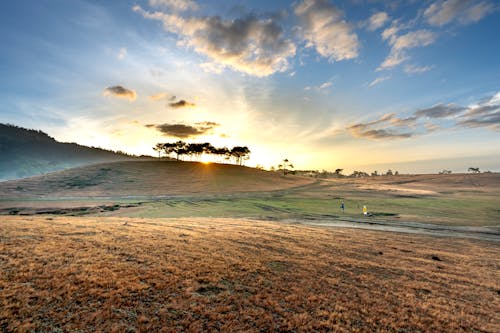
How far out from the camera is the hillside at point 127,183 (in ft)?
231

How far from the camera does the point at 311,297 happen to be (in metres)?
8.61

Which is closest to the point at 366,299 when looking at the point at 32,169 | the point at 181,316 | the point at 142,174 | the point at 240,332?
the point at 240,332

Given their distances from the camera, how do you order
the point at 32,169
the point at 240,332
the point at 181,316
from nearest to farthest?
the point at 240,332, the point at 181,316, the point at 32,169

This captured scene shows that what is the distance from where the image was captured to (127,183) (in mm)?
86562

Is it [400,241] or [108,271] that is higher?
[108,271]

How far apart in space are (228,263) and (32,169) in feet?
680

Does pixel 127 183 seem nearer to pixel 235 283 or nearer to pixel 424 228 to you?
pixel 424 228

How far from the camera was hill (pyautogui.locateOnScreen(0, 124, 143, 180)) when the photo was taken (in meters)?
154

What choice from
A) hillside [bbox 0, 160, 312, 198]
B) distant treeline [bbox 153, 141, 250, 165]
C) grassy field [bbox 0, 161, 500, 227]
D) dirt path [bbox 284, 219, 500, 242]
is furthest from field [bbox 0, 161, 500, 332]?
distant treeline [bbox 153, 141, 250, 165]

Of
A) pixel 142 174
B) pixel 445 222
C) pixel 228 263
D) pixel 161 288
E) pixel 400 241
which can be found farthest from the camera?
pixel 142 174

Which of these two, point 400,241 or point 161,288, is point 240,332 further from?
point 400,241

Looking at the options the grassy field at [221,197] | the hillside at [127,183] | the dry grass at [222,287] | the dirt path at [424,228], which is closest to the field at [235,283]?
the dry grass at [222,287]

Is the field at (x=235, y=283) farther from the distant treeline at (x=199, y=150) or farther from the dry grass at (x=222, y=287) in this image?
the distant treeline at (x=199, y=150)

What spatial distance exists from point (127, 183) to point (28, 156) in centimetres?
14862
